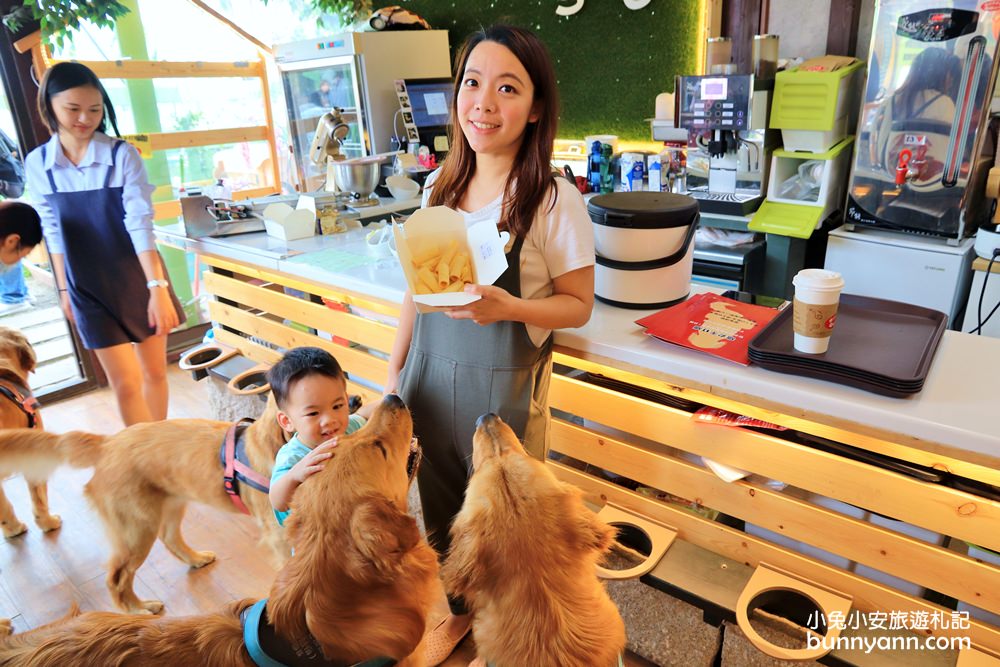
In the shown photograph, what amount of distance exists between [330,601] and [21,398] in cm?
197

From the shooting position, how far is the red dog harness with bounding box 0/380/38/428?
235 cm

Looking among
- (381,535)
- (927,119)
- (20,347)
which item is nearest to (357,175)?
(20,347)

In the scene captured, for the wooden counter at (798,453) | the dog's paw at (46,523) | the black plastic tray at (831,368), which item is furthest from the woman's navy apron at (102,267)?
the black plastic tray at (831,368)

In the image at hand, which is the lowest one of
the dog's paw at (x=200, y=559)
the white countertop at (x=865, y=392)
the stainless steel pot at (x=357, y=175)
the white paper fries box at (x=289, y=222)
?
the dog's paw at (x=200, y=559)

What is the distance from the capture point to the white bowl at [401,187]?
3.48 meters

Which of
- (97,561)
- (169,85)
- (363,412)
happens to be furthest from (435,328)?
(169,85)

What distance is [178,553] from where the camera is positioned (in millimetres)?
2498

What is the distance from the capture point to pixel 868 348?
4.74ft

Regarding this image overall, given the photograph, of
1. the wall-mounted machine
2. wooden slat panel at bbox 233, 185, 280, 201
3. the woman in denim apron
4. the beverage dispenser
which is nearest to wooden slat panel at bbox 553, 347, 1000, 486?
the woman in denim apron

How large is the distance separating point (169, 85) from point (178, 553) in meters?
3.60

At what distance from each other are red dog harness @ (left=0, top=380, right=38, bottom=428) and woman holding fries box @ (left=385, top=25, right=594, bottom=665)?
5.53 feet

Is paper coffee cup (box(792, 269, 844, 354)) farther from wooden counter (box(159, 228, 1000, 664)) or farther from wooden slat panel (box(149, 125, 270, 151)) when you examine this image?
wooden slat panel (box(149, 125, 270, 151))

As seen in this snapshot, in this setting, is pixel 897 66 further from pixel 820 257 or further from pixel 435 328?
pixel 435 328

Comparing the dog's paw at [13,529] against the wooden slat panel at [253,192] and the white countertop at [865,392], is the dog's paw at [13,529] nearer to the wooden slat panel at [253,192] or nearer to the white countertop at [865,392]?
the white countertop at [865,392]
